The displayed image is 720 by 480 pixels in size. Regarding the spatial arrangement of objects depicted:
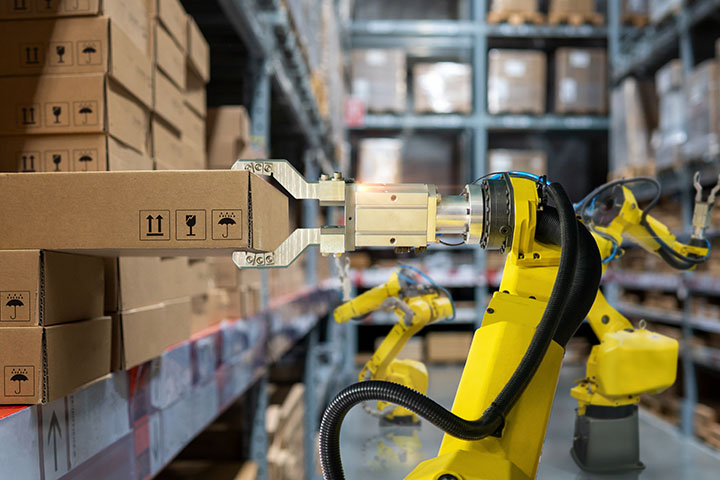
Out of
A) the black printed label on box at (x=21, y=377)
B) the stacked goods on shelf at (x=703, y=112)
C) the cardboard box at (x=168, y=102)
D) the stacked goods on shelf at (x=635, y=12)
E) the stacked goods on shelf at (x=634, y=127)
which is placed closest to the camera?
the black printed label on box at (x=21, y=377)

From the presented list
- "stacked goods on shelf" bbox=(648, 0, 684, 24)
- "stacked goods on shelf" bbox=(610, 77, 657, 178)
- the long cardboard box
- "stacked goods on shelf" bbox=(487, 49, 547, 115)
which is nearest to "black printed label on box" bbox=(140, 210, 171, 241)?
the long cardboard box

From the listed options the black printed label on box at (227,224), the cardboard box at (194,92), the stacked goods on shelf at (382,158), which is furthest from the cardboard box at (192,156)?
the stacked goods on shelf at (382,158)

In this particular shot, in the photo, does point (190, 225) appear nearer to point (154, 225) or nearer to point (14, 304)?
point (154, 225)

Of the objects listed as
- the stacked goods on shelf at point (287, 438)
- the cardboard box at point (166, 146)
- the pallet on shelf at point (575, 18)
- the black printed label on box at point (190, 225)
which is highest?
the pallet on shelf at point (575, 18)

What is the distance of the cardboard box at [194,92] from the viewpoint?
1.56m

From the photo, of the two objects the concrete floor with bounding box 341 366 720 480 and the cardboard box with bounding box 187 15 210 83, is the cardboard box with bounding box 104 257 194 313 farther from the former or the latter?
the cardboard box with bounding box 187 15 210 83

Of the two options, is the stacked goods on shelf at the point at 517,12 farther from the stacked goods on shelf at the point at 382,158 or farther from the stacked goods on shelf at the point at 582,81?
the stacked goods on shelf at the point at 382,158

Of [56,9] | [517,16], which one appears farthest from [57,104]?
[517,16]

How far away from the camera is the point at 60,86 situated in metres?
0.96

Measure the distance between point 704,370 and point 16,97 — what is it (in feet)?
16.5

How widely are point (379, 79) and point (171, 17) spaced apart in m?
4.92

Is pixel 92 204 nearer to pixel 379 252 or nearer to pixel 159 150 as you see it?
pixel 159 150

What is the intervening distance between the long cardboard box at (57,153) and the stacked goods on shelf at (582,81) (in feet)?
18.9

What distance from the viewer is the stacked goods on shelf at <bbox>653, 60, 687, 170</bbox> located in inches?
172
